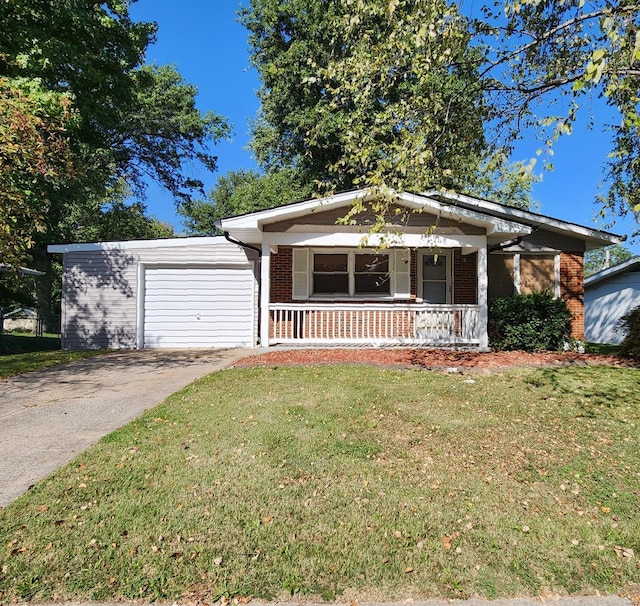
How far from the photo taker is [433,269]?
12.3 m

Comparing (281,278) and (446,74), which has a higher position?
(446,74)

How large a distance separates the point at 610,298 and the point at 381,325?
1460cm

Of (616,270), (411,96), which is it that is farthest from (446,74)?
(616,270)

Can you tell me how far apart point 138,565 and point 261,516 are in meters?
0.87

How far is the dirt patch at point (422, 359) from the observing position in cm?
835

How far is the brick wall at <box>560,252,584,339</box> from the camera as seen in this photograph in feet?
40.0

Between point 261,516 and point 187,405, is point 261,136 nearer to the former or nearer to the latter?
point 187,405

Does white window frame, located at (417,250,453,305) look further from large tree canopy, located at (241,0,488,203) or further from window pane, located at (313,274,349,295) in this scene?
large tree canopy, located at (241,0,488,203)

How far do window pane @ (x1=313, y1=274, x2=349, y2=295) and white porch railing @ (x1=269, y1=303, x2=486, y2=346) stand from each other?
0.97 m

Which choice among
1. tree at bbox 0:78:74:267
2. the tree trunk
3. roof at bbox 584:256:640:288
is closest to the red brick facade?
tree at bbox 0:78:74:267

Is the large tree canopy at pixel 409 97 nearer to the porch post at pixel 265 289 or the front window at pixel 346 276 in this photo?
the porch post at pixel 265 289

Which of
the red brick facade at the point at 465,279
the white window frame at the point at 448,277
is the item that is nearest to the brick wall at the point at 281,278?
the red brick facade at the point at 465,279

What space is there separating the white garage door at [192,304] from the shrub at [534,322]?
23.2 feet

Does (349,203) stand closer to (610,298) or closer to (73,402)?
(73,402)
